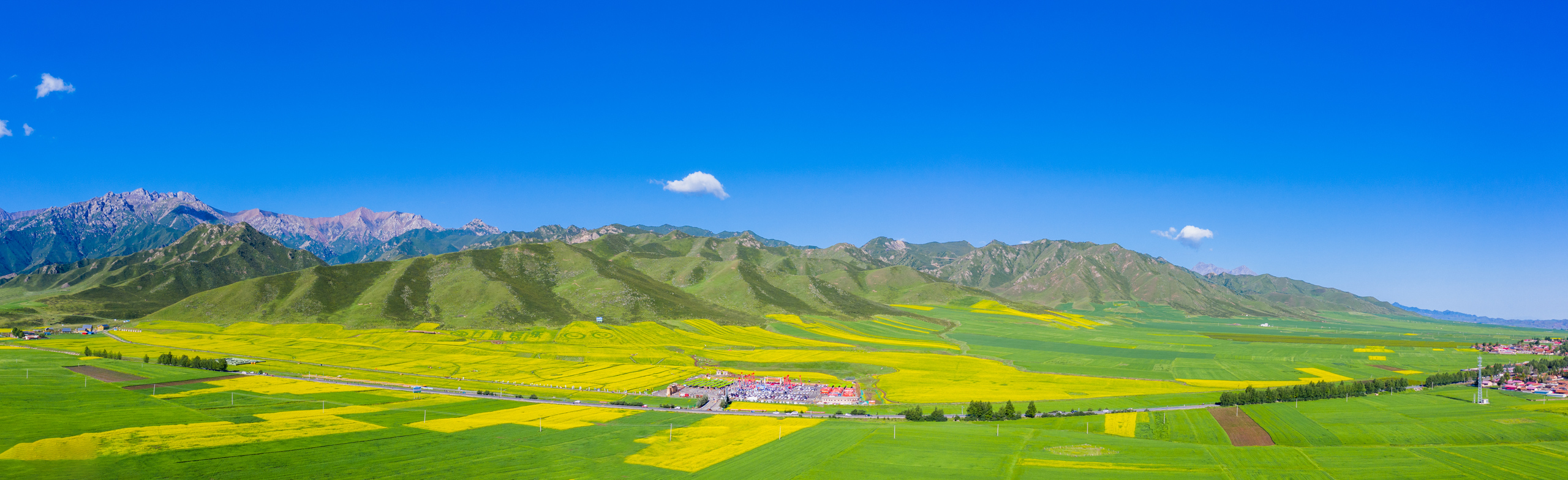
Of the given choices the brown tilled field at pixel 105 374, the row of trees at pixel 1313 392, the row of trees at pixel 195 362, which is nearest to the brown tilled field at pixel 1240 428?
the row of trees at pixel 1313 392

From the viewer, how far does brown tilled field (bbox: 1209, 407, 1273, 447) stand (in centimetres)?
9581

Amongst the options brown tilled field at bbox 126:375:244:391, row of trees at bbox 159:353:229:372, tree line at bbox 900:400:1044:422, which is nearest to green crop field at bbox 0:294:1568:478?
brown tilled field at bbox 126:375:244:391

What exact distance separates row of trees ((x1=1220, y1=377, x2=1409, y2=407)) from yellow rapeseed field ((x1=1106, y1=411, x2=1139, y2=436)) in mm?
26128

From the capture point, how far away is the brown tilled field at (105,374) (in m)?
138

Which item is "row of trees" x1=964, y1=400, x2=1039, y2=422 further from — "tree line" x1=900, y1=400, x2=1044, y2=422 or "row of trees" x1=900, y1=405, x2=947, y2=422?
"row of trees" x1=900, y1=405, x2=947, y2=422

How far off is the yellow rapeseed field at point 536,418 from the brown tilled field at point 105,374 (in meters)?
84.0

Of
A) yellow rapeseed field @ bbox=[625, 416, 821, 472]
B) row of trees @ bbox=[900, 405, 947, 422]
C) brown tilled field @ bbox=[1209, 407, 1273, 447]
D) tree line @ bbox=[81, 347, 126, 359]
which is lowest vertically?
tree line @ bbox=[81, 347, 126, 359]

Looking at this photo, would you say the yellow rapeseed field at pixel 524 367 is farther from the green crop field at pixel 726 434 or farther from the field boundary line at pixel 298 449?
the field boundary line at pixel 298 449

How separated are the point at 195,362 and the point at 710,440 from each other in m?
144

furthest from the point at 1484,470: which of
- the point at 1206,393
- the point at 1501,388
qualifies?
the point at 1501,388

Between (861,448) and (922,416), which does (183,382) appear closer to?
(861,448)

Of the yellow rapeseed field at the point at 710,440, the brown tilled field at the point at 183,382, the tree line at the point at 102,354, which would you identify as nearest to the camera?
the yellow rapeseed field at the point at 710,440

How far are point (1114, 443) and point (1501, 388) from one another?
122 meters

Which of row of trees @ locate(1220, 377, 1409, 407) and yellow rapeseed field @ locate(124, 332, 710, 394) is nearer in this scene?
row of trees @ locate(1220, 377, 1409, 407)
